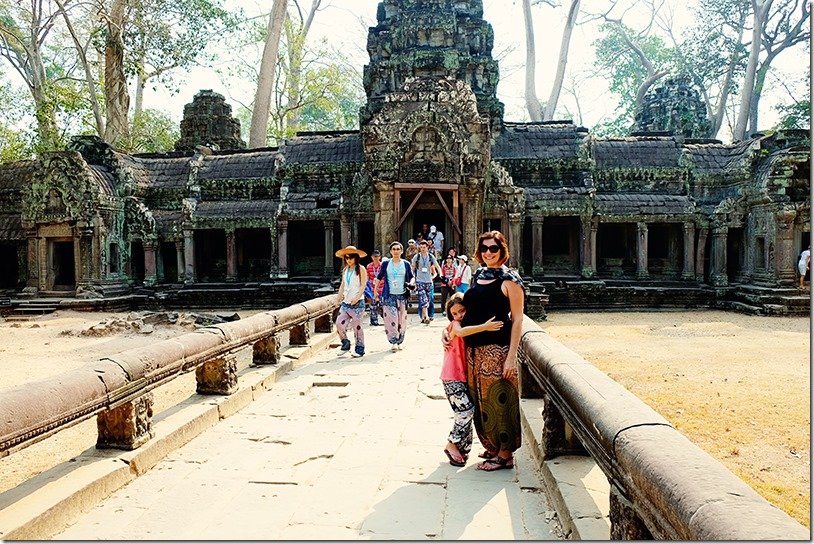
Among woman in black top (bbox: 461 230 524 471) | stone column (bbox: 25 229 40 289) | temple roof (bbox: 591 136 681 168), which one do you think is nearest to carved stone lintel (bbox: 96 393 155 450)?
woman in black top (bbox: 461 230 524 471)

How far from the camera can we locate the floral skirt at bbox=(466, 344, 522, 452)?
4.11 metres

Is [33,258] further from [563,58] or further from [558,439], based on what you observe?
[563,58]

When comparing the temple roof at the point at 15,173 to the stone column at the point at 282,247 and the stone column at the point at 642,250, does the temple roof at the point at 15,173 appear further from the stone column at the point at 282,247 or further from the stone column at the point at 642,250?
the stone column at the point at 642,250

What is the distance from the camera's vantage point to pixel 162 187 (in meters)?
21.6

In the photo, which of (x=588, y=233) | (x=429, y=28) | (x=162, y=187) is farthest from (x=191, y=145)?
(x=588, y=233)

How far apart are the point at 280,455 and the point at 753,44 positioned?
103 feet

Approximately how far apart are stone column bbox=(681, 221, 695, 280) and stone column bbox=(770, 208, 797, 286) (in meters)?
2.46

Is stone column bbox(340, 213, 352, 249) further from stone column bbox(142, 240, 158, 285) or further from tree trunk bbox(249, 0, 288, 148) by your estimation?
tree trunk bbox(249, 0, 288, 148)

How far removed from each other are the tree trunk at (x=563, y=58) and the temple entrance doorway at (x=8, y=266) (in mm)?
28942

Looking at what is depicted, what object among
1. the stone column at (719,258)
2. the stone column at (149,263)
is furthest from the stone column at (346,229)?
the stone column at (719,258)

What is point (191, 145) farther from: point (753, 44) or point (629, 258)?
point (753, 44)

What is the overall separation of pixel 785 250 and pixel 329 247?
1368 cm

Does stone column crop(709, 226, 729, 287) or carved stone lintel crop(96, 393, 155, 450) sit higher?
stone column crop(709, 226, 729, 287)

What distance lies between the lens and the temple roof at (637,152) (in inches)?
809
